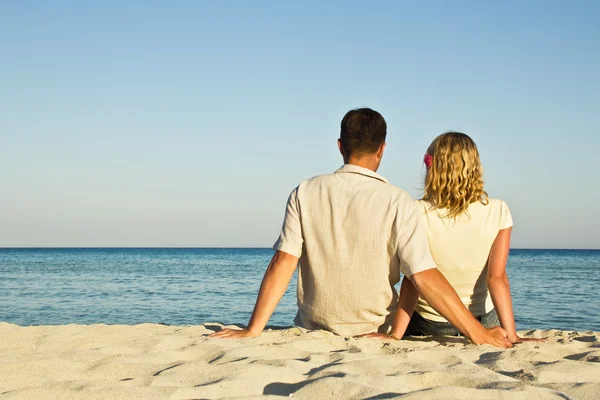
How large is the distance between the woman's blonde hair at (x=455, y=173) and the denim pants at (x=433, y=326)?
789 mm

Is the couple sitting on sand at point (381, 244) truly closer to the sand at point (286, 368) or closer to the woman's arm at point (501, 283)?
the woman's arm at point (501, 283)

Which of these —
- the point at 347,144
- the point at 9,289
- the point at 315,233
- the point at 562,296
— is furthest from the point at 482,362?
the point at 9,289

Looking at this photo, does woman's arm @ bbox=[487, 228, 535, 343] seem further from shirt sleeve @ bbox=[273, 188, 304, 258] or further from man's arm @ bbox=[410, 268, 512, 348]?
shirt sleeve @ bbox=[273, 188, 304, 258]

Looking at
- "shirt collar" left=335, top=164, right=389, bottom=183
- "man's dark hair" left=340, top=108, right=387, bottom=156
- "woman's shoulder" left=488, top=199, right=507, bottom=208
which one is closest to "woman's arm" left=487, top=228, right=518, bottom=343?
"woman's shoulder" left=488, top=199, right=507, bottom=208

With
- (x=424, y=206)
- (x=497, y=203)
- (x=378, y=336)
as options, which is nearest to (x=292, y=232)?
(x=378, y=336)

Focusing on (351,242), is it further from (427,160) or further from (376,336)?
(427,160)

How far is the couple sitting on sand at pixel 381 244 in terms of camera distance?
3623 millimetres

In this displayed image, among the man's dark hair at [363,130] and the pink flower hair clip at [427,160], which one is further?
the pink flower hair clip at [427,160]

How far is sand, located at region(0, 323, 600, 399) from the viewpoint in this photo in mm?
2402

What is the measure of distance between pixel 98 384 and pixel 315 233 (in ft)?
5.21

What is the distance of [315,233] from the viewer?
374 cm

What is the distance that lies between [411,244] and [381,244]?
0.18 m

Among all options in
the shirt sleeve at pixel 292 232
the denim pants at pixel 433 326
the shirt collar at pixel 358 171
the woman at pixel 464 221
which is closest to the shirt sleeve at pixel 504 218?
the woman at pixel 464 221

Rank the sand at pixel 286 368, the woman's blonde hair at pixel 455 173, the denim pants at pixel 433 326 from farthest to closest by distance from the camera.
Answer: the denim pants at pixel 433 326 < the woman's blonde hair at pixel 455 173 < the sand at pixel 286 368
